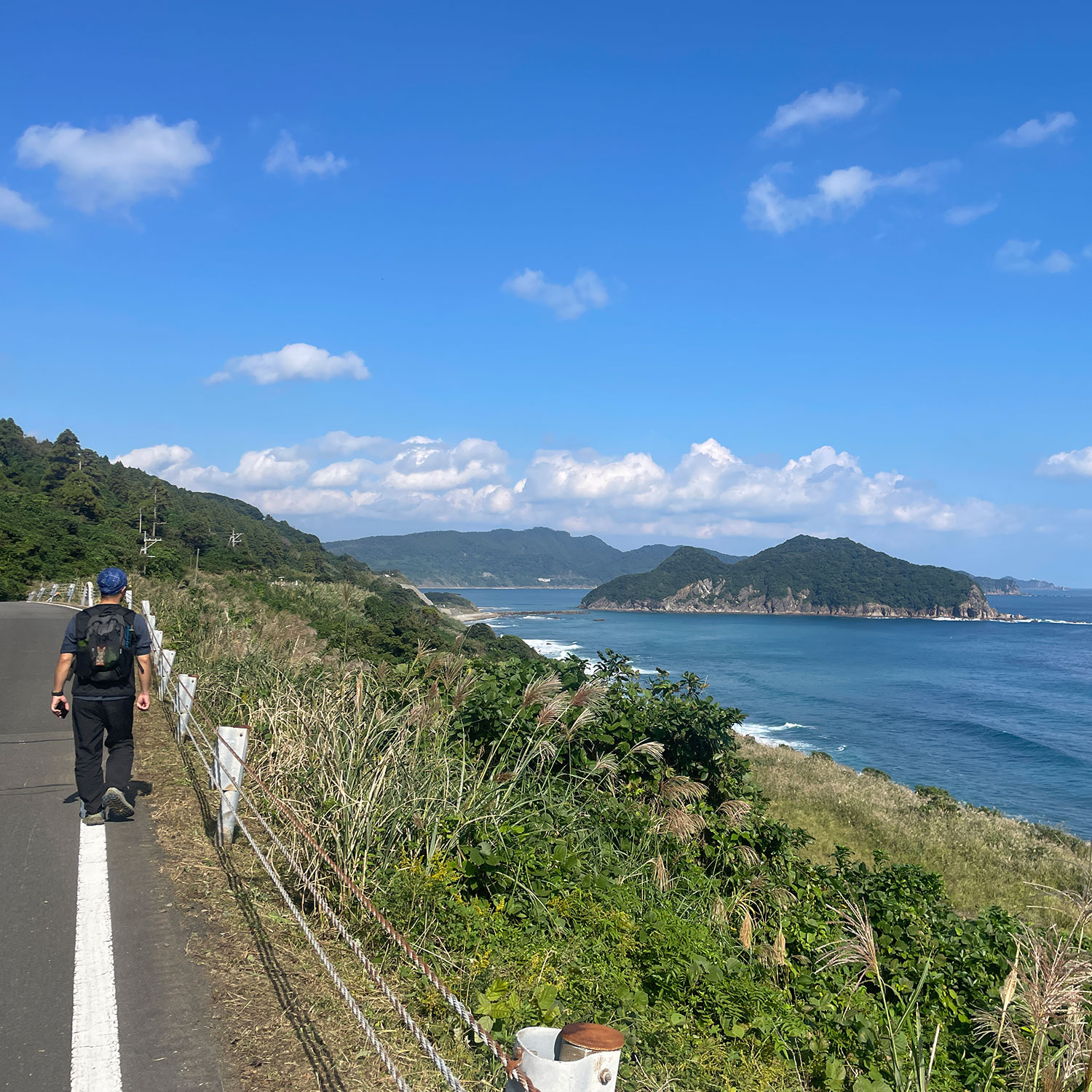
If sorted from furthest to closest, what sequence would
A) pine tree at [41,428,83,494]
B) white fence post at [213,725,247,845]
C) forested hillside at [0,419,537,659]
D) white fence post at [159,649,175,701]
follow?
1. pine tree at [41,428,83,494]
2. forested hillside at [0,419,537,659]
3. white fence post at [159,649,175,701]
4. white fence post at [213,725,247,845]

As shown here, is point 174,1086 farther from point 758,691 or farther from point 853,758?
point 758,691

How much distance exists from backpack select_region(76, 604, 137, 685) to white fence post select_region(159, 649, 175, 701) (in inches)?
179

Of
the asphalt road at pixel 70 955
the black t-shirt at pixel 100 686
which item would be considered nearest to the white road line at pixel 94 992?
the asphalt road at pixel 70 955

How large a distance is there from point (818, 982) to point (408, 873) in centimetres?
292

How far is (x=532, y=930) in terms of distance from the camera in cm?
469

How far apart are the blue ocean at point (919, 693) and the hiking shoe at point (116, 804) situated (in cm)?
959

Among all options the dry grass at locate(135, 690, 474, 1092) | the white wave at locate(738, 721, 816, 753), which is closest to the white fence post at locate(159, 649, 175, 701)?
the dry grass at locate(135, 690, 474, 1092)

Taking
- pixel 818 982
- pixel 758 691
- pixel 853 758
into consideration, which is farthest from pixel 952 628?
pixel 818 982

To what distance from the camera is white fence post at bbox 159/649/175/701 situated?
10188 mm

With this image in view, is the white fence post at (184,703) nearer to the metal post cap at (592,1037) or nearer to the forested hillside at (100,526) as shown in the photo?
the metal post cap at (592,1037)

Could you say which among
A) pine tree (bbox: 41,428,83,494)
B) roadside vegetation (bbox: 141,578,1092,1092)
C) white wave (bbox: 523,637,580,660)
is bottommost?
white wave (bbox: 523,637,580,660)

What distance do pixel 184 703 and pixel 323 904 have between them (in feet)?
15.9

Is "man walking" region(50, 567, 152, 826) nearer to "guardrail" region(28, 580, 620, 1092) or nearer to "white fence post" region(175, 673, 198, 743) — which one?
"guardrail" region(28, 580, 620, 1092)

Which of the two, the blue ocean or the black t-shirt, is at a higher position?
the black t-shirt
